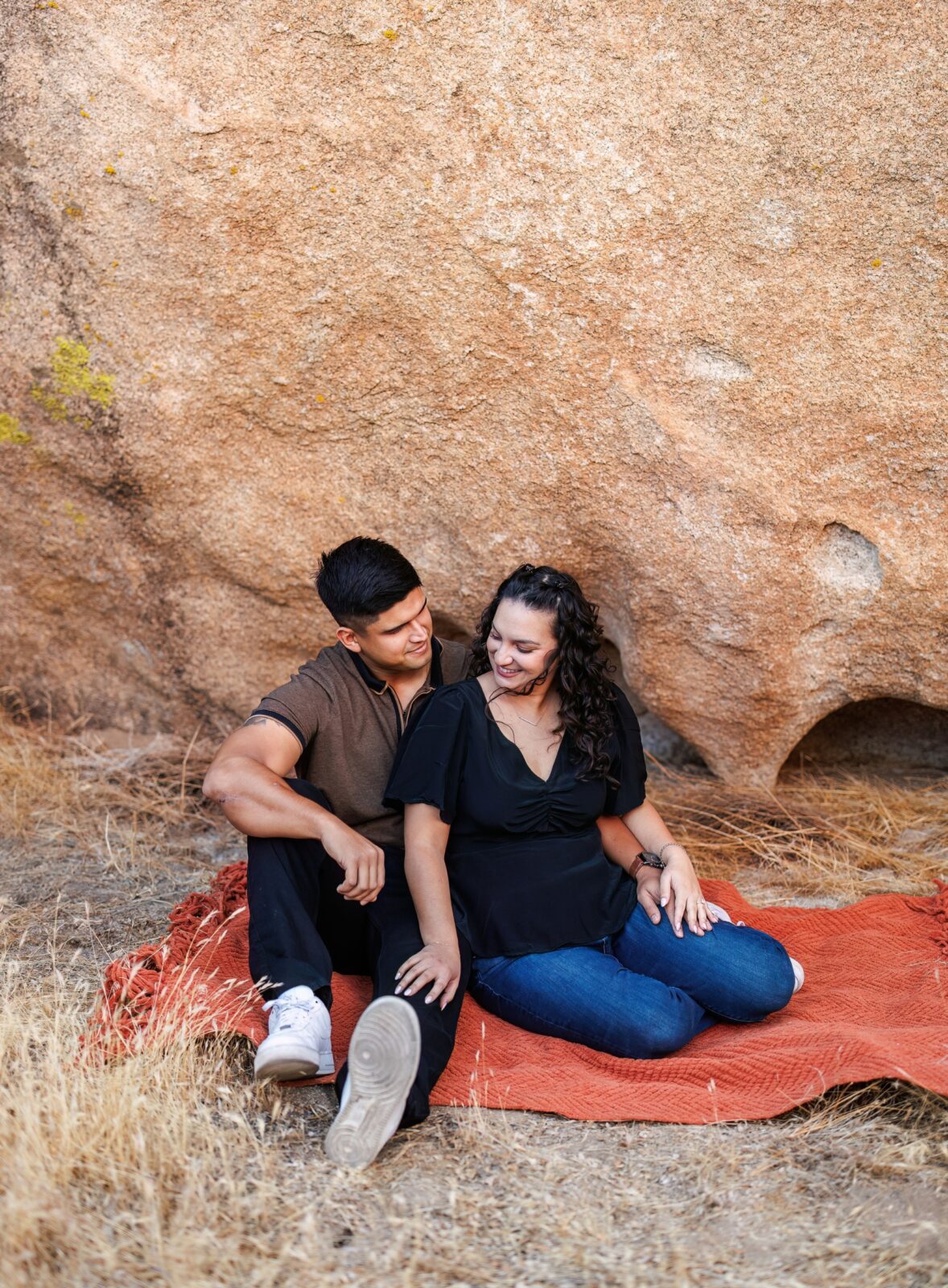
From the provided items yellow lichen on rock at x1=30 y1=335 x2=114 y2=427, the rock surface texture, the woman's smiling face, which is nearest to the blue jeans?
the woman's smiling face

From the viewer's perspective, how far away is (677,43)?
330cm

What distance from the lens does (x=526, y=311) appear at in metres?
3.62

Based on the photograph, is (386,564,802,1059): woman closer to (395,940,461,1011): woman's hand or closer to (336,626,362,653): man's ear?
(395,940,461,1011): woman's hand

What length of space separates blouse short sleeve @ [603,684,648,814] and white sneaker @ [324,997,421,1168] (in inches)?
40.5

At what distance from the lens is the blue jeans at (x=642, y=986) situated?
272cm

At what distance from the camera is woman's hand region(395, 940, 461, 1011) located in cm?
252

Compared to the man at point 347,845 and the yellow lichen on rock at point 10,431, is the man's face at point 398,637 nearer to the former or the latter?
the man at point 347,845

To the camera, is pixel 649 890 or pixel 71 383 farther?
pixel 71 383

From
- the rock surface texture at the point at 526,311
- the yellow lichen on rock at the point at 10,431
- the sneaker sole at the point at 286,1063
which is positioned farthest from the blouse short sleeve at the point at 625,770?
the yellow lichen on rock at the point at 10,431

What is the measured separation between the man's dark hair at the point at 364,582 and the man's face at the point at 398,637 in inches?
Result: 0.9

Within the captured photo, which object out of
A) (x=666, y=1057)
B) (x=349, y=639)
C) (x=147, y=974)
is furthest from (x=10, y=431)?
(x=666, y=1057)

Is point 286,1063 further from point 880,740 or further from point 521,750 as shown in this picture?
point 880,740

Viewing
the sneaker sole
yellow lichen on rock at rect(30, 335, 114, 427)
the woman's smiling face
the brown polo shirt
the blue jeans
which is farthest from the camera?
yellow lichen on rock at rect(30, 335, 114, 427)

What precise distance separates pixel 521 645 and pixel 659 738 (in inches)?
75.5
